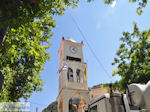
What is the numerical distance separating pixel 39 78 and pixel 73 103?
37.1 feet

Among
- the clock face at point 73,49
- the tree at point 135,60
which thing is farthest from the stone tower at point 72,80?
the tree at point 135,60

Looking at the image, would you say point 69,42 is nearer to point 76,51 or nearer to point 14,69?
point 76,51

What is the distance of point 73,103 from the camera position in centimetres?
1802

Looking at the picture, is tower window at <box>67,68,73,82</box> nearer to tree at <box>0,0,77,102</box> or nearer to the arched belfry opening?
the arched belfry opening

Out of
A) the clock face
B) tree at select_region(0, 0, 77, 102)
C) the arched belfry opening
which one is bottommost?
the arched belfry opening

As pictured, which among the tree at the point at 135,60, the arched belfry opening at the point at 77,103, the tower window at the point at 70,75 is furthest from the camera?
the tower window at the point at 70,75

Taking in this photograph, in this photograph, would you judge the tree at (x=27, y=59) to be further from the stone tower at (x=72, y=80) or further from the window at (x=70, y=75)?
the window at (x=70, y=75)

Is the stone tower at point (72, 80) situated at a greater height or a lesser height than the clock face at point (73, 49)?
lesser

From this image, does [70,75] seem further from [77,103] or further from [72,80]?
[77,103]

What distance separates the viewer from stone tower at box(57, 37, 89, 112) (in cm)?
1752

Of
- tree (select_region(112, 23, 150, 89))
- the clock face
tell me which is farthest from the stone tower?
tree (select_region(112, 23, 150, 89))

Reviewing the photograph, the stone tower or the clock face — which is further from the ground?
the clock face

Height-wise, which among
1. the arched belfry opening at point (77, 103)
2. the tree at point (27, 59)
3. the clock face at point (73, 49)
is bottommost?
the arched belfry opening at point (77, 103)

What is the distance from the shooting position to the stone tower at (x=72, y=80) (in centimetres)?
1752
